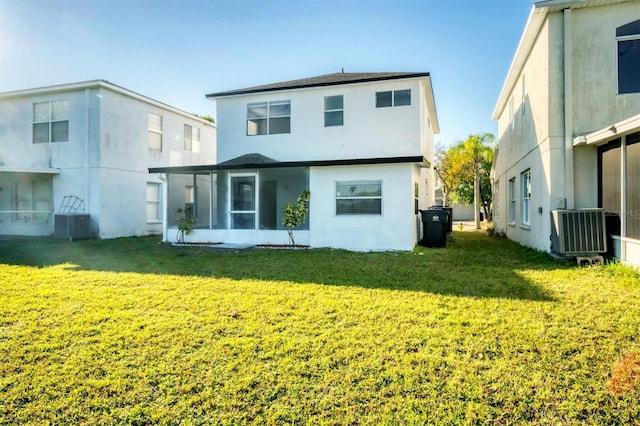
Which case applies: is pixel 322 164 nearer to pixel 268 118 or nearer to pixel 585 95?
pixel 268 118

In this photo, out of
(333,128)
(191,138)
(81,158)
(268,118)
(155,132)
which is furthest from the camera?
(191,138)

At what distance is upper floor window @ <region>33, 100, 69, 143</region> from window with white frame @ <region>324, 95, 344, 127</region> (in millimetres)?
10699

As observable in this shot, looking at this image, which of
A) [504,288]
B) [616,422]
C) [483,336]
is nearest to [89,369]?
[483,336]

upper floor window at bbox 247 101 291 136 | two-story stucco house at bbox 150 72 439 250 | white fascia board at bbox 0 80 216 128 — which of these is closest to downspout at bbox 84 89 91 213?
white fascia board at bbox 0 80 216 128

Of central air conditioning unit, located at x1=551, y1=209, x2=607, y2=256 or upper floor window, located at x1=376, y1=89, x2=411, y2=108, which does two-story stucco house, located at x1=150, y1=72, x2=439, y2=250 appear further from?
central air conditioning unit, located at x1=551, y1=209, x2=607, y2=256

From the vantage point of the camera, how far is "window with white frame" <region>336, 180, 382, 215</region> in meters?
10.8

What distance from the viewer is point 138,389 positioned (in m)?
3.00

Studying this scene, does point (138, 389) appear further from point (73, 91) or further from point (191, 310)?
point (73, 91)

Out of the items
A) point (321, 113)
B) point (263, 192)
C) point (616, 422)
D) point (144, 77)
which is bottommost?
point (616, 422)

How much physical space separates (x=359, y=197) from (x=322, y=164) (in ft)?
4.98

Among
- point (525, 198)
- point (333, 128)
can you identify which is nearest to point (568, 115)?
point (525, 198)

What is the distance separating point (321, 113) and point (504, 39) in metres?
7.97

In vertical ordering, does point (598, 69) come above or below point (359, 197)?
above

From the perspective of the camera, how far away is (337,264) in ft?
27.6
